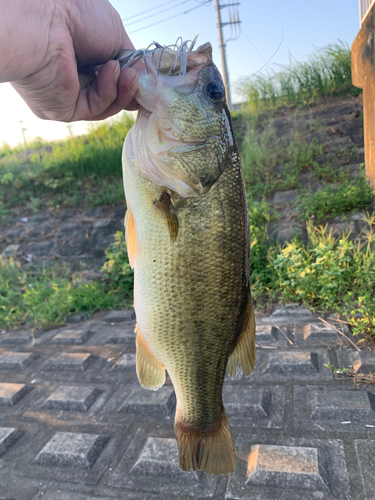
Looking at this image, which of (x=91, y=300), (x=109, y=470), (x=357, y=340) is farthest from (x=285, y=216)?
(x=109, y=470)

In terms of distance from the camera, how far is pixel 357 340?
3.20m

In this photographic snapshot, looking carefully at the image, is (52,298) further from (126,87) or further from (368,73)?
(368,73)

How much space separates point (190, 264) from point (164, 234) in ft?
0.46

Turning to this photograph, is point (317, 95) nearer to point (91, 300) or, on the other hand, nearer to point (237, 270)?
point (91, 300)

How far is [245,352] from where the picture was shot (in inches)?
58.1

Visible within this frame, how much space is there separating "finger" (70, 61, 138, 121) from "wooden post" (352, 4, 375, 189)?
179 inches

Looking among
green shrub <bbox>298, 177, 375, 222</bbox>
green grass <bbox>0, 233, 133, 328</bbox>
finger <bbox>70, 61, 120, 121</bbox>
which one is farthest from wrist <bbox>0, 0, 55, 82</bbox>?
green shrub <bbox>298, 177, 375, 222</bbox>

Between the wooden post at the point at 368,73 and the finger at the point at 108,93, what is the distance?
4540 millimetres

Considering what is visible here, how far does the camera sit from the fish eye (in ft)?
4.08

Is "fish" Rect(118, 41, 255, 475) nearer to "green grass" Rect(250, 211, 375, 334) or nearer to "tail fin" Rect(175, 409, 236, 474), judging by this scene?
"tail fin" Rect(175, 409, 236, 474)

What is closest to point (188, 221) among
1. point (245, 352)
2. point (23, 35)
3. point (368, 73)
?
point (245, 352)

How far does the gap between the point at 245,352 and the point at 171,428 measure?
58.4 inches

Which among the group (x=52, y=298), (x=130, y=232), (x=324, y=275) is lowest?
(x=52, y=298)

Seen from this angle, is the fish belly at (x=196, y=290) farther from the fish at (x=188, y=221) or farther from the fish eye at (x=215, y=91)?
the fish eye at (x=215, y=91)
